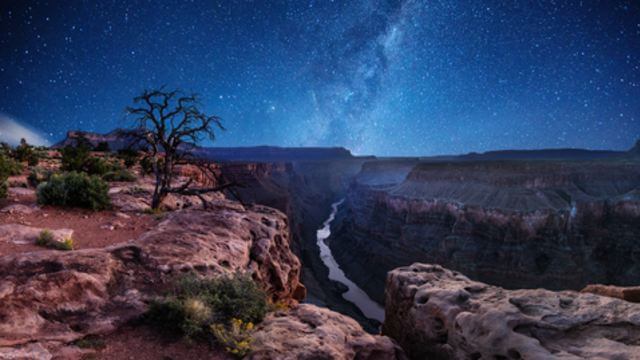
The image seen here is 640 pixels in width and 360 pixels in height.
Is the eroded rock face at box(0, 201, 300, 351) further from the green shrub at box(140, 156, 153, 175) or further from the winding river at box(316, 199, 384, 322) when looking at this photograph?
the winding river at box(316, 199, 384, 322)

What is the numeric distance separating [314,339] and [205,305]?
1973 millimetres

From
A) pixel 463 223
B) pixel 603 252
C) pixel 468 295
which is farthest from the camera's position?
pixel 463 223

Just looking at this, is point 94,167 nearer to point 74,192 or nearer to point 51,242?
point 74,192

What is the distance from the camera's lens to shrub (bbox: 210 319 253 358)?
458 centimetres

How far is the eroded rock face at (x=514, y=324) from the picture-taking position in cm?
502

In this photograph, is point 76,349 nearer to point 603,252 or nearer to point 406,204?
point 603,252

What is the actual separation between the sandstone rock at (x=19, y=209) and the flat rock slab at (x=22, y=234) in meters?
2.07

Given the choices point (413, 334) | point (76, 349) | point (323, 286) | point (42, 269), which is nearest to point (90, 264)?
point (42, 269)

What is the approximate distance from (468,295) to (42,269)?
883 cm

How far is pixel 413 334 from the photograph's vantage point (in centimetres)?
817

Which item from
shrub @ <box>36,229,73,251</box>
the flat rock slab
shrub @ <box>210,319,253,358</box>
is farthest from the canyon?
the flat rock slab

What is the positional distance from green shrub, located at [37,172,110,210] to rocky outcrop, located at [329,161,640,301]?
94.1ft

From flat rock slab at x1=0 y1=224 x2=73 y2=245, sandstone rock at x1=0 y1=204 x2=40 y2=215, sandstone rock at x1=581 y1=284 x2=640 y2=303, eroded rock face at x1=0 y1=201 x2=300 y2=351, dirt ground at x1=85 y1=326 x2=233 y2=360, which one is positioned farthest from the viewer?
sandstone rock at x1=0 y1=204 x2=40 y2=215

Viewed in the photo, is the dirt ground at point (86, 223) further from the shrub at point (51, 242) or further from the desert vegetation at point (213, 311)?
the desert vegetation at point (213, 311)
